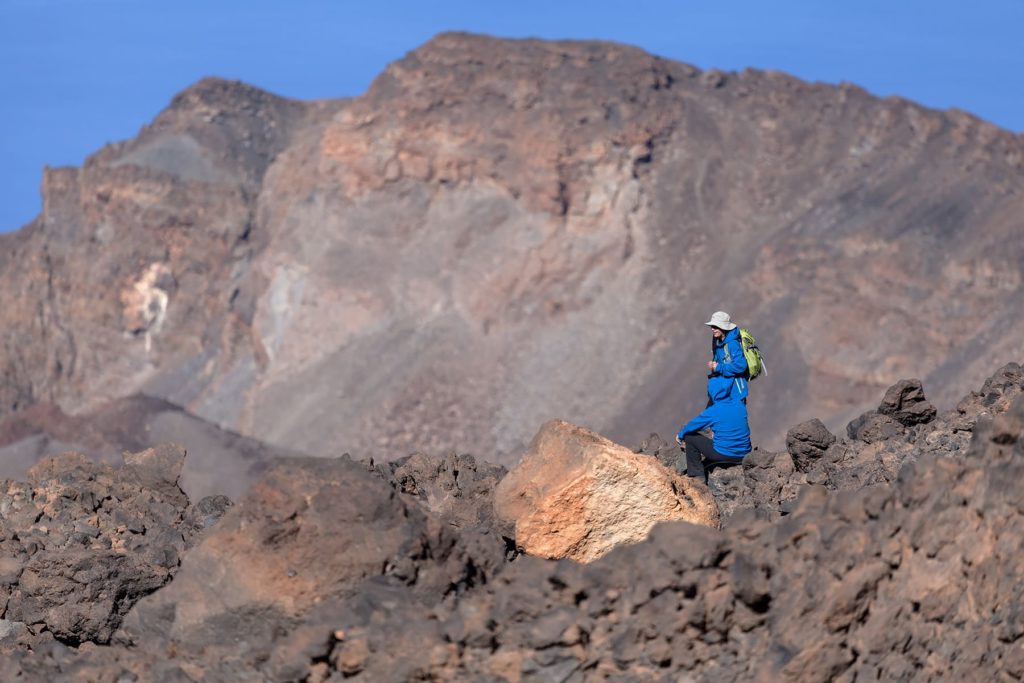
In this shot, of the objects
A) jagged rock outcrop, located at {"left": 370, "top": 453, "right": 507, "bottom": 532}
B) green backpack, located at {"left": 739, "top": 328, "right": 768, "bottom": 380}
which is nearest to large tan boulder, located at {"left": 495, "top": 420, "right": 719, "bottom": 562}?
jagged rock outcrop, located at {"left": 370, "top": 453, "right": 507, "bottom": 532}

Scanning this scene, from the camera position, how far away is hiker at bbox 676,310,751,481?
35.8ft

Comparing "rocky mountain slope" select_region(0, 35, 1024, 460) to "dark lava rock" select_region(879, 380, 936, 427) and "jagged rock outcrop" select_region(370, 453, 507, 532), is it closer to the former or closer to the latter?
"dark lava rock" select_region(879, 380, 936, 427)

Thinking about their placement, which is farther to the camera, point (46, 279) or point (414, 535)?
point (46, 279)

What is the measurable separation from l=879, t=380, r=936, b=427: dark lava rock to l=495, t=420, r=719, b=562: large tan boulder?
270 centimetres

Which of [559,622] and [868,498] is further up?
[868,498]

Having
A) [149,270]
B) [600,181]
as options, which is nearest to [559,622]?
[600,181]

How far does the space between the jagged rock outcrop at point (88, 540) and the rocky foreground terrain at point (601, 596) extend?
2.53ft

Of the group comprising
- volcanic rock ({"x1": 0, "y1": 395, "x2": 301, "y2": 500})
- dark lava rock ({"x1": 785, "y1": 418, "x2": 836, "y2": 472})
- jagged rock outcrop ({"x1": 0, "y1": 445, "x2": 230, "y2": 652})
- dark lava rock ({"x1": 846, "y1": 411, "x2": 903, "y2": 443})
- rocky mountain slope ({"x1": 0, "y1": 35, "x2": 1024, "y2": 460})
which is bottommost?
jagged rock outcrop ({"x1": 0, "y1": 445, "x2": 230, "y2": 652})

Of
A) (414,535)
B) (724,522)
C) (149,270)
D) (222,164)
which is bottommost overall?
(414,535)

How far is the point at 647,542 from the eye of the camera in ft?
23.0

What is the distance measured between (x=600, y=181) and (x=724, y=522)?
3898 cm

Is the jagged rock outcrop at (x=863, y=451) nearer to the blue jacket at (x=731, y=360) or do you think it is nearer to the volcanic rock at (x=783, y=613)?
the blue jacket at (x=731, y=360)

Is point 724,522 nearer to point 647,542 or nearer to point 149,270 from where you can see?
point 647,542

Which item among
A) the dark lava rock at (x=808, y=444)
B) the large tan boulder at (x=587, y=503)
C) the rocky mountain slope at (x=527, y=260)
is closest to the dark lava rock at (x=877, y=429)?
the dark lava rock at (x=808, y=444)
